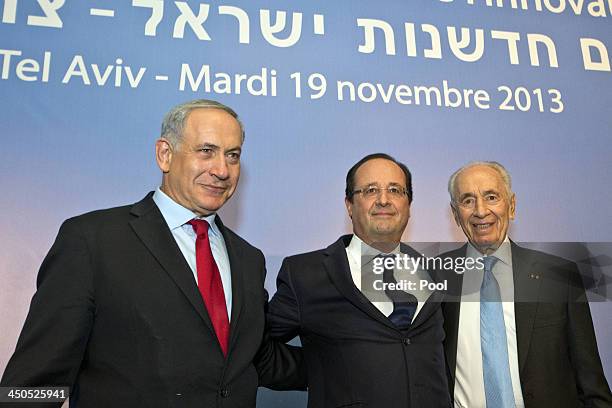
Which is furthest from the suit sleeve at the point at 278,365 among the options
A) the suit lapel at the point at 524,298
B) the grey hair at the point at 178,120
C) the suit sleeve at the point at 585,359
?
the suit sleeve at the point at 585,359

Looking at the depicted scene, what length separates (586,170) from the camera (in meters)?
2.82

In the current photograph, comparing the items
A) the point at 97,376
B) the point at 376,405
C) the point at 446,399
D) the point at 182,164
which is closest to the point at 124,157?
the point at 182,164

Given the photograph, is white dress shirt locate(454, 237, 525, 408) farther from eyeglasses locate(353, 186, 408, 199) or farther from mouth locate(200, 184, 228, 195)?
mouth locate(200, 184, 228, 195)

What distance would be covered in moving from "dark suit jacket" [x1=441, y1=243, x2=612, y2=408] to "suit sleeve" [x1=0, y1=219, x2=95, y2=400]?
126cm

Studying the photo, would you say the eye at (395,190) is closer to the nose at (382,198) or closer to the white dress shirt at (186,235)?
the nose at (382,198)

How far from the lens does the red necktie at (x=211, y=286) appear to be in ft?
5.42

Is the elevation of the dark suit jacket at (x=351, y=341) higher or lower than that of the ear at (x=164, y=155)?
lower

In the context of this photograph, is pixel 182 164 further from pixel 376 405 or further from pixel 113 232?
pixel 376 405

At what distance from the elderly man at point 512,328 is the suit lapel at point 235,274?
813 millimetres

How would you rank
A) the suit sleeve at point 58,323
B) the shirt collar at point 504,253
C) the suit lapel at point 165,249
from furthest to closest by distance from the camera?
the shirt collar at point 504,253
the suit lapel at point 165,249
the suit sleeve at point 58,323

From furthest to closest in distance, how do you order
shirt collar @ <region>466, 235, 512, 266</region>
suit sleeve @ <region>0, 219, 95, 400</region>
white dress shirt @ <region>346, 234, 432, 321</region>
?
1. shirt collar @ <region>466, 235, 512, 266</region>
2. white dress shirt @ <region>346, 234, 432, 321</region>
3. suit sleeve @ <region>0, 219, 95, 400</region>

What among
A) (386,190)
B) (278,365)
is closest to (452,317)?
(386,190)

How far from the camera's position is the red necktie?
5.42 ft

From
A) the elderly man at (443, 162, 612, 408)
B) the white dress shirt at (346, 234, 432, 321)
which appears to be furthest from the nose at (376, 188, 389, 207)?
the elderly man at (443, 162, 612, 408)
